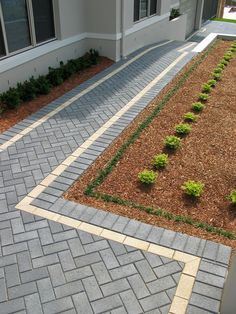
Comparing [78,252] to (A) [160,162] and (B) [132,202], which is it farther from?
(A) [160,162]

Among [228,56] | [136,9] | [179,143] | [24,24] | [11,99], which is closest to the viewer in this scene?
[179,143]

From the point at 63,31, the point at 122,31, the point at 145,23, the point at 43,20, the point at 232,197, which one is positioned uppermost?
the point at 43,20

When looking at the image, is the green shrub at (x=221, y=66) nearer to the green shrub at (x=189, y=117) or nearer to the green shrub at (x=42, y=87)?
the green shrub at (x=189, y=117)

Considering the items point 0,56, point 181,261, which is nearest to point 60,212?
point 181,261

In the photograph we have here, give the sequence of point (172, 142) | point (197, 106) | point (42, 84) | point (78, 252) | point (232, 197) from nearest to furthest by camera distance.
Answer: point (78, 252), point (232, 197), point (172, 142), point (197, 106), point (42, 84)

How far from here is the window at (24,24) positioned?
9143 mm

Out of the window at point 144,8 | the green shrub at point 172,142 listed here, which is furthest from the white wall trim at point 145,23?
the green shrub at point 172,142

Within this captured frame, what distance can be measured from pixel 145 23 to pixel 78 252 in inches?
502

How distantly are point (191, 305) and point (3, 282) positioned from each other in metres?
2.41

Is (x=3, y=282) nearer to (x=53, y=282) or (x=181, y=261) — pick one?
(x=53, y=282)

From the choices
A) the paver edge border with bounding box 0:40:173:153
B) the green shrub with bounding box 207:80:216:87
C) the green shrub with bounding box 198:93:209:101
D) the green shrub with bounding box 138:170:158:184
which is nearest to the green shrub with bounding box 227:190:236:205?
the green shrub with bounding box 138:170:158:184

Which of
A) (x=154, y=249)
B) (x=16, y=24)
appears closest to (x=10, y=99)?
(x=16, y=24)

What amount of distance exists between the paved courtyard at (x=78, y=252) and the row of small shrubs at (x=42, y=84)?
161cm

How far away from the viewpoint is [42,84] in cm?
978
